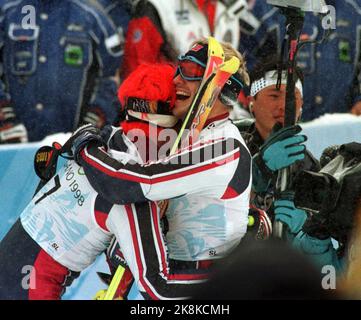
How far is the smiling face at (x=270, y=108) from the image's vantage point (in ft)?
8.82

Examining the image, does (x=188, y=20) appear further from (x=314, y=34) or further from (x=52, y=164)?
(x=52, y=164)

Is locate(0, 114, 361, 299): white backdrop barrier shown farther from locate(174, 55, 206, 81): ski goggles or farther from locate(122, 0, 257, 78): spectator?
locate(174, 55, 206, 81): ski goggles

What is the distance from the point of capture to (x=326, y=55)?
291 cm

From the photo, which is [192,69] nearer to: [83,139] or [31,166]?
[83,139]

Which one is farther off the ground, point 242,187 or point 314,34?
point 314,34

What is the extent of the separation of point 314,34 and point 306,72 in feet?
0.49

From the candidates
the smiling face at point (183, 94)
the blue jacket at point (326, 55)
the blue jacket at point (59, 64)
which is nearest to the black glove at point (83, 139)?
the smiling face at point (183, 94)

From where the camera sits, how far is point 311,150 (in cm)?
280

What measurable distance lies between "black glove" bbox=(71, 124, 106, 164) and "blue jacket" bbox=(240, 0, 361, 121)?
→ 0.89 meters

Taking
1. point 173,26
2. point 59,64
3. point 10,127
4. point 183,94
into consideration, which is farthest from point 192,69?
point 10,127

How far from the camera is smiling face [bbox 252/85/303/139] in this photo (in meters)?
2.69

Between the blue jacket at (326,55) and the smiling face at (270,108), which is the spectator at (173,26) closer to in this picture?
the blue jacket at (326,55)

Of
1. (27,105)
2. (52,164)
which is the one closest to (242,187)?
(52,164)

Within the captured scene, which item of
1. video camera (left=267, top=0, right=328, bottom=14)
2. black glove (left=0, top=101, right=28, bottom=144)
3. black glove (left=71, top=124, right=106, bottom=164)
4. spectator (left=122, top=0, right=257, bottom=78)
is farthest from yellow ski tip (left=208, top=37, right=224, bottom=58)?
black glove (left=0, top=101, right=28, bottom=144)
